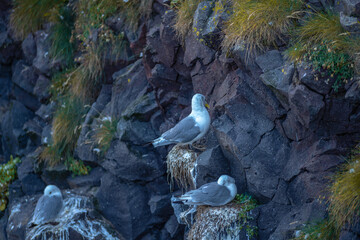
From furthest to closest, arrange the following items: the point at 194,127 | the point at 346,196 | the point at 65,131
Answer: the point at 65,131
the point at 194,127
the point at 346,196

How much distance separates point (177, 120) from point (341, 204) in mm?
2943

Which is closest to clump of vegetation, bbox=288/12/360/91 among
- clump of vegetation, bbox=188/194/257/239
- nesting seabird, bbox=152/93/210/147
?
nesting seabird, bbox=152/93/210/147

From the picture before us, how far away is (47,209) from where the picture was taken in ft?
19.6

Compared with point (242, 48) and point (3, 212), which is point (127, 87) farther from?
point (3, 212)

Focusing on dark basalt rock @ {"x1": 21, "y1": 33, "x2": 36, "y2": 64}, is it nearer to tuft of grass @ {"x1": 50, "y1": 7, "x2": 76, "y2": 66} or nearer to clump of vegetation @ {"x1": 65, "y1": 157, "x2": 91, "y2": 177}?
tuft of grass @ {"x1": 50, "y1": 7, "x2": 76, "y2": 66}

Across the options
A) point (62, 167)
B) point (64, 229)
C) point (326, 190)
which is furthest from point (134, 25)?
A: point (326, 190)

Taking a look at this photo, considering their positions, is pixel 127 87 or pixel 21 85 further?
pixel 21 85

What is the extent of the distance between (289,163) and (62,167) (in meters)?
4.12

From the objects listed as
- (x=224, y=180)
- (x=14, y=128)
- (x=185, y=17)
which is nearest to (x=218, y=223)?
(x=224, y=180)

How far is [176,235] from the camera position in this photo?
625cm

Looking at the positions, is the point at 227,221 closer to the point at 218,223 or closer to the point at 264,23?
the point at 218,223

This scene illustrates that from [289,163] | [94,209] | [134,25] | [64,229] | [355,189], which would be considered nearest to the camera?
[355,189]

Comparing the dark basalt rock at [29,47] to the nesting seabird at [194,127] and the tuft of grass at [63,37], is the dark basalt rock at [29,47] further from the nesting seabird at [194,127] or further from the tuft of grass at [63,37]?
the nesting seabird at [194,127]

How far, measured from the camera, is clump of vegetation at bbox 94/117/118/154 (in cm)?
677
